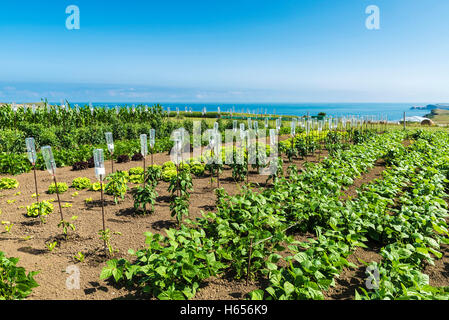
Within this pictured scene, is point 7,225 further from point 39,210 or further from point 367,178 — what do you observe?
point 367,178

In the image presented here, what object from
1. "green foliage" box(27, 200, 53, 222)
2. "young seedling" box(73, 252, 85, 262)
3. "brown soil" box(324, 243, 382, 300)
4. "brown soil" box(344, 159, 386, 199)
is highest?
"green foliage" box(27, 200, 53, 222)

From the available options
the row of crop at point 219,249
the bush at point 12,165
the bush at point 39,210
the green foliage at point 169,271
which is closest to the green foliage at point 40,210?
the bush at point 39,210

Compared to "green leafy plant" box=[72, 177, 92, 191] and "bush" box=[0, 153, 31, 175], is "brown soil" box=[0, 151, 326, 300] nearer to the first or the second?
"green leafy plant" box=[72, 177, 92, 191]

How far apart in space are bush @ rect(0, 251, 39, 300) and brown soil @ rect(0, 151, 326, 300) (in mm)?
231

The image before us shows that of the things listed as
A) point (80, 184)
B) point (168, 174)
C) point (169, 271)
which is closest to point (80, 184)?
point (80, 184)

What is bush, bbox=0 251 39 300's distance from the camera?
2666 millimetres

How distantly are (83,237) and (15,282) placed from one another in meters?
1.49

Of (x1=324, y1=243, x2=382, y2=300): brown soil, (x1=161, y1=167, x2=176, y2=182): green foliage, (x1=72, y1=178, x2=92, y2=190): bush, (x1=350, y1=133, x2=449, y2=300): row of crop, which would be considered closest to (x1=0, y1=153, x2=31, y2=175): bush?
(x1=72, y1=178, x2=92, y2=190): bush

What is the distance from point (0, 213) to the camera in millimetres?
4879

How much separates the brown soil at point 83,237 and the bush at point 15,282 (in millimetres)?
231

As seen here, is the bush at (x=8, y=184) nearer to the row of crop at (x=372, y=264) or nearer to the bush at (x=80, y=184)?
the bush at (x=80, y=184)

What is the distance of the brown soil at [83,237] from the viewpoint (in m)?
3.06
